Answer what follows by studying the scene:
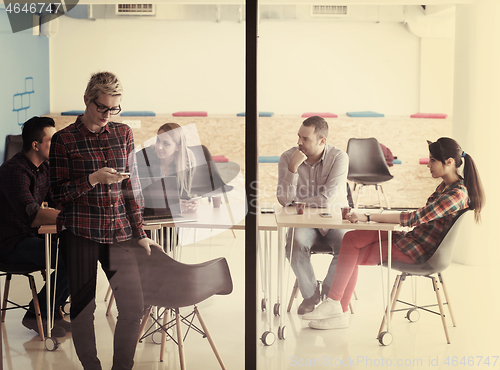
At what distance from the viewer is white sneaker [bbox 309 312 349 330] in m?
2.53

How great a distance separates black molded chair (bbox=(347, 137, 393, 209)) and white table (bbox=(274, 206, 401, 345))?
112 millimetres

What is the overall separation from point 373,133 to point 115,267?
4.96 feet

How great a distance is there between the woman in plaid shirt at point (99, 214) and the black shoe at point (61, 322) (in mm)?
69

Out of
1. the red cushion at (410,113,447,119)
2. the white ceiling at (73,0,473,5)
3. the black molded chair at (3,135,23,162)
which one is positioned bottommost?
the black molded chair at (3,135,23,162)

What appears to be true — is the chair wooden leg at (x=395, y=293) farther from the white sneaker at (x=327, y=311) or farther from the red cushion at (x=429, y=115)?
the red cushion at (x=429, y=115)

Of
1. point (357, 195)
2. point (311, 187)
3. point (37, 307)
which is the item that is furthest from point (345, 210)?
point (37, 307)

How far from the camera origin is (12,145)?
2496 millimetres

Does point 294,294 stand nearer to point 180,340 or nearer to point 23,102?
point 180,340

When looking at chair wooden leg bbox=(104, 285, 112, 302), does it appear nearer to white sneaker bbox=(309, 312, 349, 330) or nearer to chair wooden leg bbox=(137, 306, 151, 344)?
chair wooden leg bbox=(137, 306, 151, 344)

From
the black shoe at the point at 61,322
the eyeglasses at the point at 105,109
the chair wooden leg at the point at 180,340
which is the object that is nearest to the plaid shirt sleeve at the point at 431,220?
the chair wooden leg at the point at 180,340

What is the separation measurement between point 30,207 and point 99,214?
511 millimetres

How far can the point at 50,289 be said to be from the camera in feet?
8.39

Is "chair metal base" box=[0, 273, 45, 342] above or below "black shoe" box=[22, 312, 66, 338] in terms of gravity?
above

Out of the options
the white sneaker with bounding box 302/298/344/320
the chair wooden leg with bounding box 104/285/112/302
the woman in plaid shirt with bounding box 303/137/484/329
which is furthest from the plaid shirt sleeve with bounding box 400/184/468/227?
the chair wooden leg with bounding box 104/285/112/302
